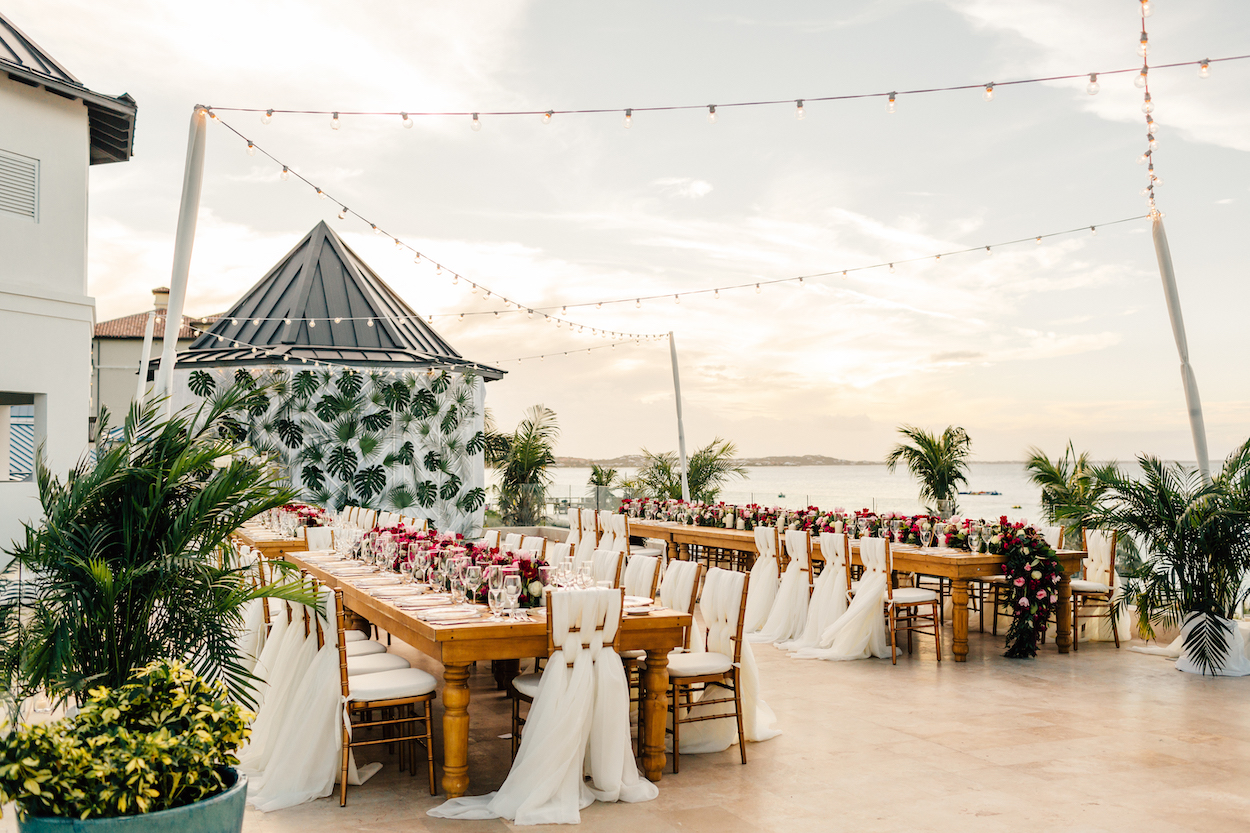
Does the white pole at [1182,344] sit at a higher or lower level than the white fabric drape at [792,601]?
higher

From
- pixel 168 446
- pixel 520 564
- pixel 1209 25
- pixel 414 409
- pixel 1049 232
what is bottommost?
pixel 520 564

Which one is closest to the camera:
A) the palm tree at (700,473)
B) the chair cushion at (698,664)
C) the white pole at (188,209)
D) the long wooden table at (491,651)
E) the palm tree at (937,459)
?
the long wooden table at (491,651)

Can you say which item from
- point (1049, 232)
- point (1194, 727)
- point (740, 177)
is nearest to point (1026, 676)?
point (1194, 727)

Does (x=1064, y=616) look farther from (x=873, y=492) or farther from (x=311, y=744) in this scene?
(x=873, y=492)

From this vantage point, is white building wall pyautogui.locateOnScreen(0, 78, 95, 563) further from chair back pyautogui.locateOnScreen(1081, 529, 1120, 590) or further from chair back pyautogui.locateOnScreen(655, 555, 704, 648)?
chair back pyautogui.locateOnScreen(1081, 529, 1120, 590)

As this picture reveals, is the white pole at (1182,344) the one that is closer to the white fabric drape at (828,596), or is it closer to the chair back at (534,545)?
the white fabric drape at (828,596)

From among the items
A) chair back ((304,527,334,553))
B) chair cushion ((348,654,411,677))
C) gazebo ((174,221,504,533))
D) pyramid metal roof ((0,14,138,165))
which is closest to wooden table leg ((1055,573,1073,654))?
chair cushion ((348,654,411,677))

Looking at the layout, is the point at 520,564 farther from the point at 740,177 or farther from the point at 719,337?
the point at 719,337

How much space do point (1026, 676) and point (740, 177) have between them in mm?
9246

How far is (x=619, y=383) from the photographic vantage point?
80.0 feet

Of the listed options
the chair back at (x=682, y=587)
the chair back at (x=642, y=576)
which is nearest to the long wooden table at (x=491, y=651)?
the chair back at (x=682, y=587)

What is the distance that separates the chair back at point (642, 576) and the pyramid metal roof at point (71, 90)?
28.7 feet

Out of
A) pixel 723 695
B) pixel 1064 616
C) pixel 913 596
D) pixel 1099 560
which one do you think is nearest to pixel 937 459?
pixel 1099 560

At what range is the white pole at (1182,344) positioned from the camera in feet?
26.9
